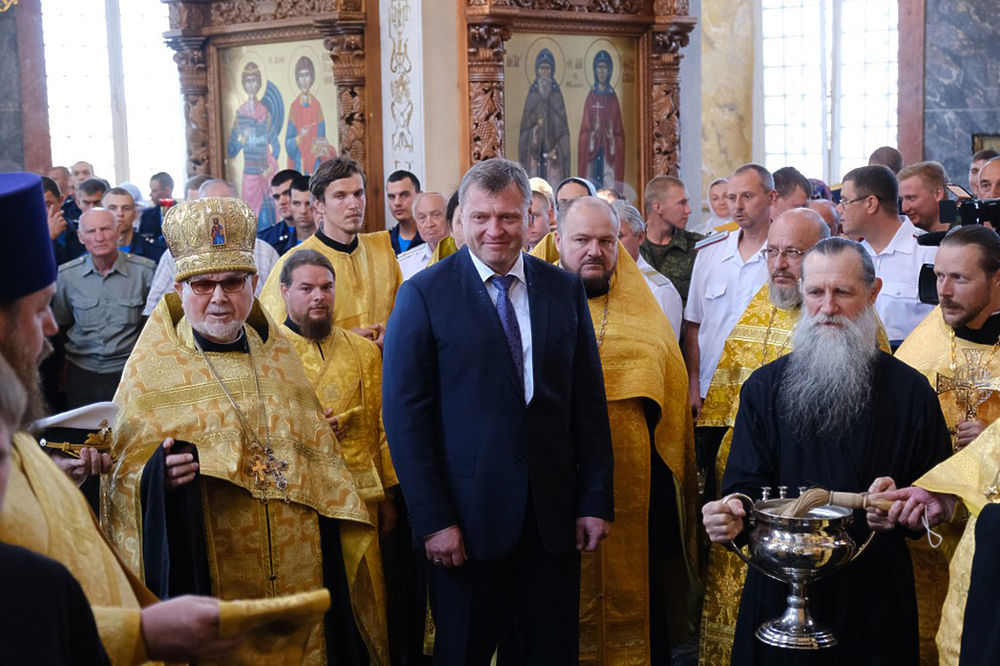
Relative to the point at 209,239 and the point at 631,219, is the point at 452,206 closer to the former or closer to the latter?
the point at 631,219

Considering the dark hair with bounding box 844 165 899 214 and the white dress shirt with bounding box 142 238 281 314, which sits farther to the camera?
the white dress shirt with bounding box 142 238 281 314

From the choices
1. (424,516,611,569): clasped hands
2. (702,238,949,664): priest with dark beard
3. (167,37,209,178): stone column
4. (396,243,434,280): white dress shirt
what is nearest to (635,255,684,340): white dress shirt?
(396,243,434,280): white dress shirt

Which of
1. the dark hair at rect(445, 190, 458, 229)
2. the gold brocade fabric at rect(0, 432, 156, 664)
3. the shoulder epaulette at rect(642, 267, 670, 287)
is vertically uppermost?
the dark hair at rect(445, 190, 458, 229)

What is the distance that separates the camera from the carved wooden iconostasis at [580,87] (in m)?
8.53

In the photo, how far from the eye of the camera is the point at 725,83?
54.0 feet

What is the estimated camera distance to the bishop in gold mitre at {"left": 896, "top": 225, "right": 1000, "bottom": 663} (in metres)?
4.18

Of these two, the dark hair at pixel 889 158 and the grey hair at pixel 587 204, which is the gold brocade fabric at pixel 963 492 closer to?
the grey hair at pixel 587 204

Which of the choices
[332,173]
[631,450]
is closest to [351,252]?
[332,173]

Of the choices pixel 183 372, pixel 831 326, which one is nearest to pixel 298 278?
pixel 183 372

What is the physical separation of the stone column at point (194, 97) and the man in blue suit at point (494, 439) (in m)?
6.28

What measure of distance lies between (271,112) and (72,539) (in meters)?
7.58

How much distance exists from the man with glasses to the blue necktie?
7.61 ft

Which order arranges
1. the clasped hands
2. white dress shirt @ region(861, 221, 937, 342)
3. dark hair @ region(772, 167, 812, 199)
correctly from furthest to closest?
dark hair @ region(772, 167, 812, 199) → white dress shirt @ region(861, 221, 937, 342) → the clasped hands

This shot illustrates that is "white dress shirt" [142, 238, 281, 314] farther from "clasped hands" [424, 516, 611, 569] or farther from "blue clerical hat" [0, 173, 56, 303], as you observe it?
"blue clerical hat" [0, 173, 56, 303]
